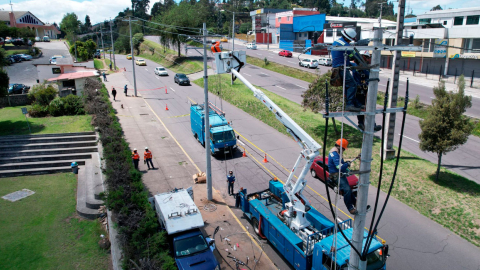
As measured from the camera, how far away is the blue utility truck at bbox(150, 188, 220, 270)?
10.1m

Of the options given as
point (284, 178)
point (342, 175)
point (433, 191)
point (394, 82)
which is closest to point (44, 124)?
point (284, 178)

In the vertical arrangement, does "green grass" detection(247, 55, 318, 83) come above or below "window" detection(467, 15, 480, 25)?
below

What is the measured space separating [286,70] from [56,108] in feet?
102

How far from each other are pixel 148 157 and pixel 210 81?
868 inches

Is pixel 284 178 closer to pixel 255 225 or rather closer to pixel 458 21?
pixel 255 225

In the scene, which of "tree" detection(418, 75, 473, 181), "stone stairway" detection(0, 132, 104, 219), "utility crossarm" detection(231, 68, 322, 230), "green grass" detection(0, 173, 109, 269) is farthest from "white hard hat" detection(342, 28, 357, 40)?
"stone stairway" detection(0, 132, 104, 219)

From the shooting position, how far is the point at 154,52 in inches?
2820

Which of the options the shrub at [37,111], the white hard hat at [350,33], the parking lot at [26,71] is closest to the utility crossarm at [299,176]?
the white hard hat at [350,33]

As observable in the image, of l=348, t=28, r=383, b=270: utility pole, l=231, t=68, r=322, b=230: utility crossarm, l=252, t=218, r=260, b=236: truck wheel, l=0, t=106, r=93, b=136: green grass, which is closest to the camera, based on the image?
l=348, t=28, r=383, b=270: utility pole

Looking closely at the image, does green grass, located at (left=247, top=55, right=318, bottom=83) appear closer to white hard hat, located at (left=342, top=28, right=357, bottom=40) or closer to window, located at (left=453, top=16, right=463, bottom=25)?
window, located at (left=453, top=16, right=463, bottom=25)

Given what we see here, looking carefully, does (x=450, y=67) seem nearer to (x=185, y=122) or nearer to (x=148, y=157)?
(x=185, y=122)

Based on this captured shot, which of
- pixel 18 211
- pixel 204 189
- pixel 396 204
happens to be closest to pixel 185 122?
pixel 204 189

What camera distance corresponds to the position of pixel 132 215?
10.8 meters

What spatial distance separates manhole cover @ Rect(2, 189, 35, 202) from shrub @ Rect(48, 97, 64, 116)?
12658 mm
